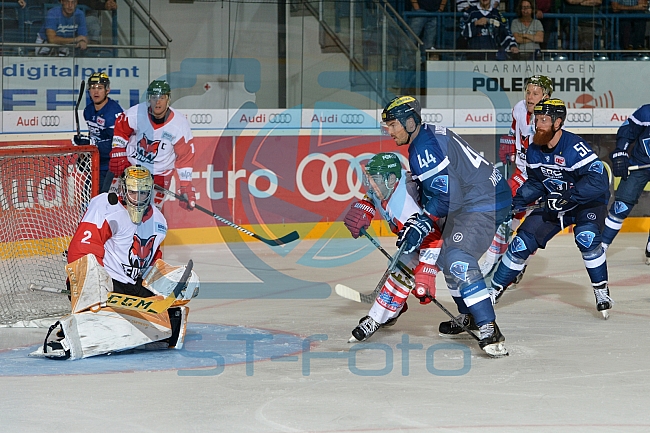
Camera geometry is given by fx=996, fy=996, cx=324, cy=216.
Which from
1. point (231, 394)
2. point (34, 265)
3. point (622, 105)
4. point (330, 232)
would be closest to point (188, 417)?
point (231, 394)

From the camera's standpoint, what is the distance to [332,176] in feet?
26.2

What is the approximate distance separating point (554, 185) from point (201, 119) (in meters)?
3.55

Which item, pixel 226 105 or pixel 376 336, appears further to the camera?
pixel 226 105

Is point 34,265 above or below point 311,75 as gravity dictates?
below

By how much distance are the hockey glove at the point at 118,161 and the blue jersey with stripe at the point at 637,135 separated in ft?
10.3

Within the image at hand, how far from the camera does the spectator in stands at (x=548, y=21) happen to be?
337 inches

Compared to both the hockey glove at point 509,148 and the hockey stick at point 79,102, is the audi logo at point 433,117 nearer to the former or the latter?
the hockey glove at point 509,148

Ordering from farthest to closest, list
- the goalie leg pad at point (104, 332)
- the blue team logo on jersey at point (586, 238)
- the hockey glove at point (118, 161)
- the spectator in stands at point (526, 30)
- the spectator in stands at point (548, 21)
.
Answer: the spectator in stands at point (548, 21), the spectator in stands at point (526, 30), the hockey glove at point (118, 161), the blue team logo on jersey at point (586, 238), the goalie leg pad at point (104, 332)

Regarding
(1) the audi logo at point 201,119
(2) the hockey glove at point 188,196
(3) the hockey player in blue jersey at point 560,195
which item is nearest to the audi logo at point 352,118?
(1) the audi logo at point 201,119

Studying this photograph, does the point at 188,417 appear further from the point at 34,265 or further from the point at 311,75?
the point at 311,75

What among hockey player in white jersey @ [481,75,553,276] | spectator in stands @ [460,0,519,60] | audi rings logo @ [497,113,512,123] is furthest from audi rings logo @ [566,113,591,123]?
hockey player in white jersey @ [481,75,553,276]

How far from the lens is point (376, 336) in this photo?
448 centimetres

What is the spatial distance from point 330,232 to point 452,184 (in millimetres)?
4001

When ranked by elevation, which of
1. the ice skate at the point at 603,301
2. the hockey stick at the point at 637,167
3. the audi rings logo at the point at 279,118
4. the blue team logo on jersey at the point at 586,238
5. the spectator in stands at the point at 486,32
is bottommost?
the ice skate at the point at 603,301
